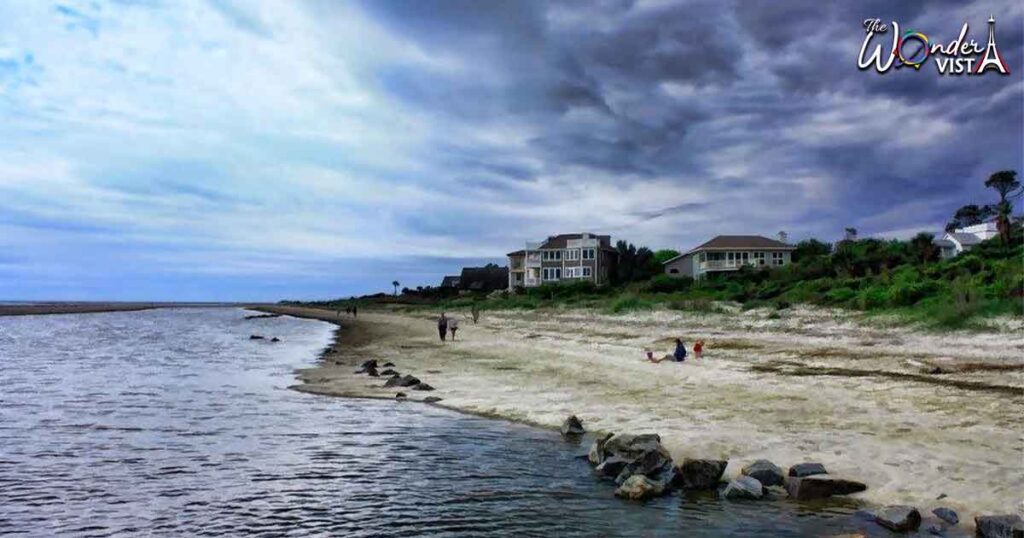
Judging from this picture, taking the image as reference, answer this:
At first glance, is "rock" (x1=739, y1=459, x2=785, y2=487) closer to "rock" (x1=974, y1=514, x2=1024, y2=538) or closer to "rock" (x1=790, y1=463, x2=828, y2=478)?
"rock" (x1=790, y1=463, x2=828, y2=478)

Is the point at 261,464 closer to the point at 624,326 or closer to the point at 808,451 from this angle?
the point at 808,451

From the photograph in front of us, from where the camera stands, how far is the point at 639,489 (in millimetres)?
9797

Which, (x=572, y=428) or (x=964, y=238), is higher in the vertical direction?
(x=964, y=238)

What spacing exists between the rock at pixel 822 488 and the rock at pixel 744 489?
503 millimetres

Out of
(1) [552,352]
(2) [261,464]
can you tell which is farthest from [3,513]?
(1) [552,352]

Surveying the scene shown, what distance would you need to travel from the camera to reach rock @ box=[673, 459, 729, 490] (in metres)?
10.2

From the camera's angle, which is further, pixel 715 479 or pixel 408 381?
pixel 408 381

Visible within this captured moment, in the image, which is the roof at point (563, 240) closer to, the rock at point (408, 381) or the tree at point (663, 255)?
the tree at point (663, 255)

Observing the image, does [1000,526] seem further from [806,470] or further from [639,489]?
[639,489]

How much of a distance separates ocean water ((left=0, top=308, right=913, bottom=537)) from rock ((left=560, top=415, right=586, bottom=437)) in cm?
41

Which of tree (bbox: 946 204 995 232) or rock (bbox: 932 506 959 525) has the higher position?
tree (bbox: 946 204 995 232)

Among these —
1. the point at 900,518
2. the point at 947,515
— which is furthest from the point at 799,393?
the point at 900,518

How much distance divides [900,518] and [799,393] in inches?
326

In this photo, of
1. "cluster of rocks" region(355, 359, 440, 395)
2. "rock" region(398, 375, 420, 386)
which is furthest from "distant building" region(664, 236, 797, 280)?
"rock" region(398, 375, 420, 386)
